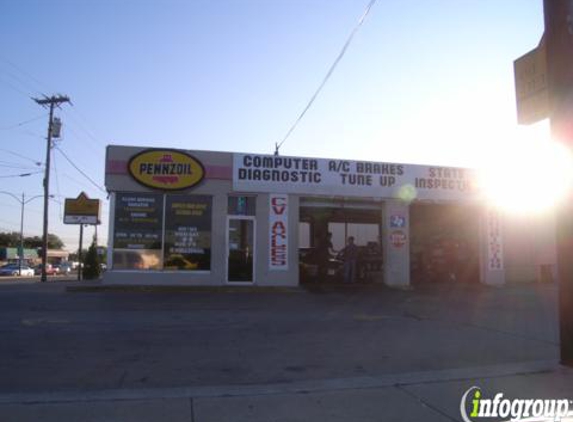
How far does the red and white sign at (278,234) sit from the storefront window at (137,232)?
145 inches

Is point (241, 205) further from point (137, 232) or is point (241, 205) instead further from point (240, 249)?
point (137, 232)

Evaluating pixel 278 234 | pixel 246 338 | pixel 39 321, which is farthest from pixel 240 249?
pixel 246 338

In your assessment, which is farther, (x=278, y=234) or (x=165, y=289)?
(x=278, y=234)

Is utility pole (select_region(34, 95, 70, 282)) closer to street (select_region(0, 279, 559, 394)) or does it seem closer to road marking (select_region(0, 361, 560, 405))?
street (select_region(0, 279, 559, 394))

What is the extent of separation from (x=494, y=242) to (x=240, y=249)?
1012 cm

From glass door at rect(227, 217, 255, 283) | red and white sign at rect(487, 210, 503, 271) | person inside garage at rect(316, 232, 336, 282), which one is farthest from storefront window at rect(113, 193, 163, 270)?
red and white sign at rect(487, 210, 503, 271)

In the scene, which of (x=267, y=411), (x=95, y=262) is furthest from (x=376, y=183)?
(x=95, y=262)

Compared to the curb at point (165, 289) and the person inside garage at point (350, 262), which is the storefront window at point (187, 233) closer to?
the curb at point (165, 289)

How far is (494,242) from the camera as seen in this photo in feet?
69.8

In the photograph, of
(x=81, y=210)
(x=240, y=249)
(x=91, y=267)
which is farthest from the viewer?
(x=91, y=267)

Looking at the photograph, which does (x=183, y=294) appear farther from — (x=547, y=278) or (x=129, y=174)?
(x=547, y=278)

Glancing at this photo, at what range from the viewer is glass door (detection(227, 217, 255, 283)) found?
18227 millimetres

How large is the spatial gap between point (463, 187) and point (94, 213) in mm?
18501
